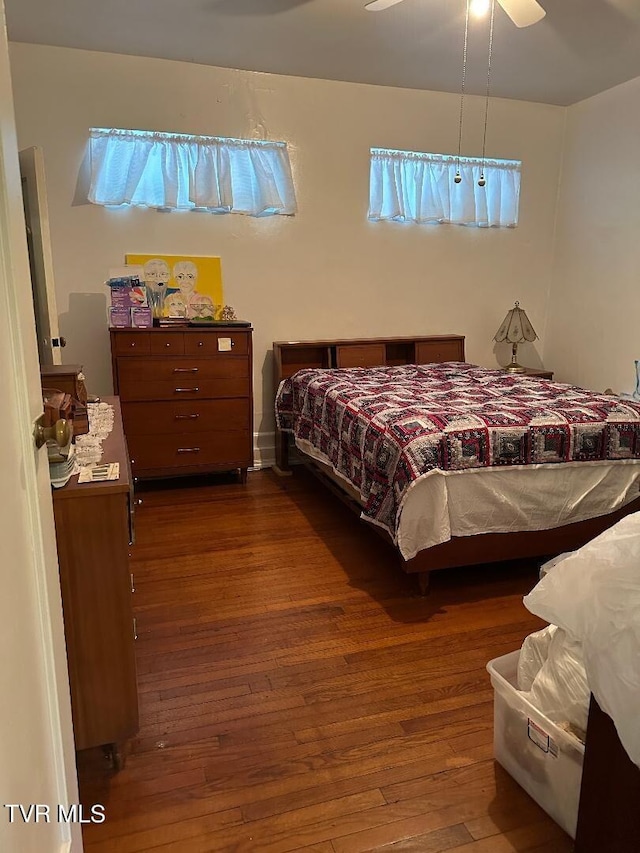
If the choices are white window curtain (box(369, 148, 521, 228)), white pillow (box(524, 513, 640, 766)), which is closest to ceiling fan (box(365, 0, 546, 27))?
white window curtain (box(369, 148, 521, 228))

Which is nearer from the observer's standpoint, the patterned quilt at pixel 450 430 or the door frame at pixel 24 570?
the door frame at pixel 24 570

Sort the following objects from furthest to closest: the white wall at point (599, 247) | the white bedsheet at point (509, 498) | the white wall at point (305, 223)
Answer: the white wall at point (599, 247) < the white wall at point (305, 223) < the white bedsheet at point (509, 498)

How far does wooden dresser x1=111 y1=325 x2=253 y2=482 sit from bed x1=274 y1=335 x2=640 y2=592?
0.88 m

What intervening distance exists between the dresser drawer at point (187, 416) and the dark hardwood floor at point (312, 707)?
2.72 ft

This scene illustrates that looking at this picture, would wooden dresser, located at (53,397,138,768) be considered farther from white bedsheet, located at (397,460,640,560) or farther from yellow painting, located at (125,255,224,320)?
yellow painting, located at (125,255,224,320)

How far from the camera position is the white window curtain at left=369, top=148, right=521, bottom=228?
4.28 m

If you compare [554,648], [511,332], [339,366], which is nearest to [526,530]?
[554,648]

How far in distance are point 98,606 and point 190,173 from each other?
3.15 metres

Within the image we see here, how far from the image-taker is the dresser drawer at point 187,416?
3.65 m

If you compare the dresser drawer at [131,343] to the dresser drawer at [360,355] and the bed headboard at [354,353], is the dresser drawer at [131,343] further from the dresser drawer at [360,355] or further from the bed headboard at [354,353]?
the dresser drawer at [360,355]

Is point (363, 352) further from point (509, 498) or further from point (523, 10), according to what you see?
point (523, 10)

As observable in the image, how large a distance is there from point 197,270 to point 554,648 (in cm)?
328

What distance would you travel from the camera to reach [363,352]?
429cm

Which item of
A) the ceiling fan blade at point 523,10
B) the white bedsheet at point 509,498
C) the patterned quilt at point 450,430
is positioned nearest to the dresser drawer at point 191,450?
the patterned quilt at point 450,430
